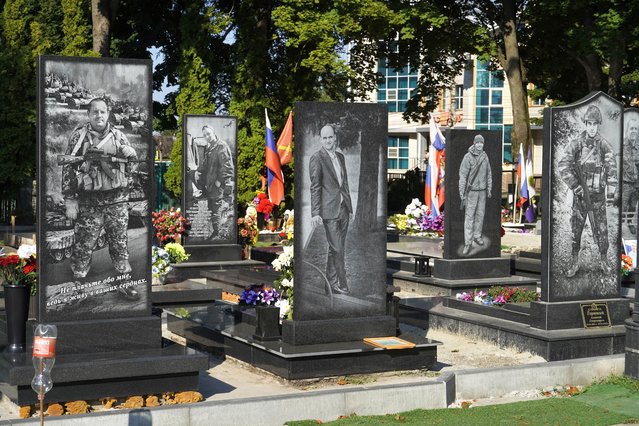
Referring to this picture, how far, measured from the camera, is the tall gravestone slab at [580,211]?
43.3 feet

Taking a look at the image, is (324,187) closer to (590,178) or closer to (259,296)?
(259,296)

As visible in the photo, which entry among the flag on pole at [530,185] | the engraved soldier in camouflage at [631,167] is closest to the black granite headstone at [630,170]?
the engraved soldier in camouflage at [631,167]

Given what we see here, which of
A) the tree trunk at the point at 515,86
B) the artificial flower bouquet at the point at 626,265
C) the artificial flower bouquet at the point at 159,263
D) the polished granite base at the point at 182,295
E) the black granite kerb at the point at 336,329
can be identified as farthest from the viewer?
the tree trunk at the point at 515,86

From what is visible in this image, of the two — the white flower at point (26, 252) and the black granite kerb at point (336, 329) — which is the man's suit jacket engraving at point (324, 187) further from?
the white flower at point (26, 252)

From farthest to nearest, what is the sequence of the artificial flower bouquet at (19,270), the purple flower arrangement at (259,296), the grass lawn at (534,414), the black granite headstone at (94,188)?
the purple flower arrangement at (259,296) < the artificial flower bouquet at (19,270) < the black granite headstone at (94,188) < the grass lawn at (534,414)

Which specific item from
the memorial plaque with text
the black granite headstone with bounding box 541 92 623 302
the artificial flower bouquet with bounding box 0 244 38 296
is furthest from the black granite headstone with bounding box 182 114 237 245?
the memorial plaque with text

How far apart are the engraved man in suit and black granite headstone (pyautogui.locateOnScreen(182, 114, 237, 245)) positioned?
10.0 metres

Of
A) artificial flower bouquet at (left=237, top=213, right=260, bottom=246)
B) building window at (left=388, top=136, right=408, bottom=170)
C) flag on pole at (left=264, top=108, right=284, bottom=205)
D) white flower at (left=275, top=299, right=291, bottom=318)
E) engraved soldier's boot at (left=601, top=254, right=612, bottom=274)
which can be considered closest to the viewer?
white flower at (left=275, top=299, right=291, bottom=318)

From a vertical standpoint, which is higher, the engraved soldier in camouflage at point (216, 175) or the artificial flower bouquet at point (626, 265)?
the engraved soldier in camouflage at point (216, 175)

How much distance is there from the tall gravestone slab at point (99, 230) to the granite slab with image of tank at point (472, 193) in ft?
27.9

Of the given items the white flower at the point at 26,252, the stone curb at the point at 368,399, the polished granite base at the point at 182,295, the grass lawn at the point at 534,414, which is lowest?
the grass lawn at the point at 534,414

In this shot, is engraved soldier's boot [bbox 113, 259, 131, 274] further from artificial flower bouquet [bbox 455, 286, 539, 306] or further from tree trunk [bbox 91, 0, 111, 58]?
tree trunk [bbox 91, 0, 111, 58]

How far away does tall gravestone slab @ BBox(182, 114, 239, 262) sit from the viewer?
21.7m

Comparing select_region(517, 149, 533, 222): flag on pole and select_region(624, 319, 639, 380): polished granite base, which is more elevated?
select_region(517, 149, 533, 222): flag on pole
